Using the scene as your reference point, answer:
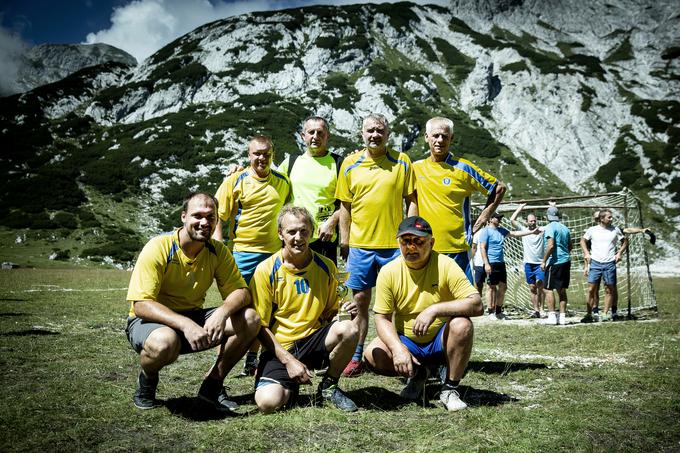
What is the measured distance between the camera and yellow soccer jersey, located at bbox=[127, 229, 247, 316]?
3.84m

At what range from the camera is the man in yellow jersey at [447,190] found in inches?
211

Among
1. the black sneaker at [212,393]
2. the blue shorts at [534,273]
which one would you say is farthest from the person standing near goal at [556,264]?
the black sneaker at [212,393]

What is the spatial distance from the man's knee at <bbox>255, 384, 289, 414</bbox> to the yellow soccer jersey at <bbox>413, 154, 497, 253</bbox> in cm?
255

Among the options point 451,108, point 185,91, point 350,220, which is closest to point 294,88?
point 185,91

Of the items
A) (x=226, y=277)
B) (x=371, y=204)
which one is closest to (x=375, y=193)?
(x=371, y=204)

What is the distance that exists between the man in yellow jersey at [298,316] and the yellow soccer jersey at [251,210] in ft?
5.08

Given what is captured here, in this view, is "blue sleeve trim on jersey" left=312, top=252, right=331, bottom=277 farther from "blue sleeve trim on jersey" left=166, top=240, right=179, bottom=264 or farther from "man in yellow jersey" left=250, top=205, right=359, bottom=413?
"blue sleeve trim on jersey" left=166, top=240, right=179, bottom=264

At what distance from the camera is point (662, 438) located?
3232 mm

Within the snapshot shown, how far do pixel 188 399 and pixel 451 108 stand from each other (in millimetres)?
90841

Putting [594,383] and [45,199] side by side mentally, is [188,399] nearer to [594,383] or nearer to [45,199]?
[594,383]

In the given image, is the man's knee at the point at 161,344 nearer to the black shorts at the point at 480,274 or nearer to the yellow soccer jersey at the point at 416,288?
the yellow soccer jersey at the point at 416,288

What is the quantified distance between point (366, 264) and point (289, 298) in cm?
141

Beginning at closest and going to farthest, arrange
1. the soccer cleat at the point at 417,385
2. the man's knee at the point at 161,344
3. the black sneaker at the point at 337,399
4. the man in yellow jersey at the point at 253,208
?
the man's knee at the point at 161,344 < the black sneaker at the point at 337,399 < the soccer cleat at the point at 417,385 < the man in yellow jersey at the point at 253,208

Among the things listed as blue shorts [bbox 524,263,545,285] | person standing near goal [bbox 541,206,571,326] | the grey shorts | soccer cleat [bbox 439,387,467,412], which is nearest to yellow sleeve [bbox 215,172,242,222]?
the grey shorts
